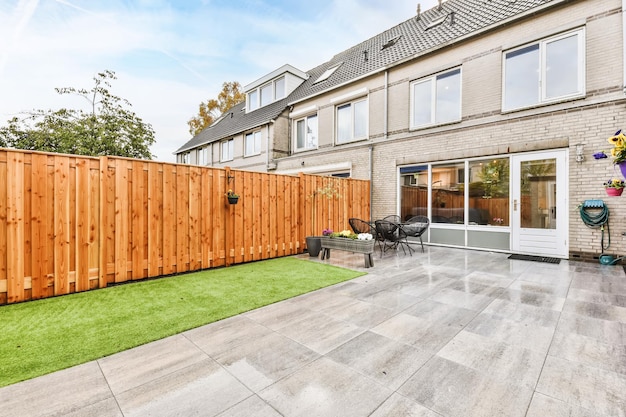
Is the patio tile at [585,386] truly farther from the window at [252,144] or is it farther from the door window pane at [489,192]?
the window at [252,144]

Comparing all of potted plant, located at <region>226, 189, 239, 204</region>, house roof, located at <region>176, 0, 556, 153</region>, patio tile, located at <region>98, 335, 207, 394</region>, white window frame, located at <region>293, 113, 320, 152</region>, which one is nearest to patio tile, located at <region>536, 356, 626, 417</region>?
patio tile, located at <region>98, 335, 207, 394</region>

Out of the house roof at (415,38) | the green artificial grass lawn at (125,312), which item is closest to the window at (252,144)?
the house roof at (415,38)

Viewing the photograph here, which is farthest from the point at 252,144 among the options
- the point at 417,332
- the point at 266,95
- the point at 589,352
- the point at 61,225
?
the point at 589,352

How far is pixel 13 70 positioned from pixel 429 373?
15.0m

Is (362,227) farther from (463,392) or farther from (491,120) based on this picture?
(463,392)

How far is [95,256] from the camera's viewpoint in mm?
4289

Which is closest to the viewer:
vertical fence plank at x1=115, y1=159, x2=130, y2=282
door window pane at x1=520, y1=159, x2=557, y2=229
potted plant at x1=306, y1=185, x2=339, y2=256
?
vertical fence plank at x1=115, y1=159, x2=130, y2=282

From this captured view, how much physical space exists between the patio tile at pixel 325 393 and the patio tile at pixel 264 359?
0.10m

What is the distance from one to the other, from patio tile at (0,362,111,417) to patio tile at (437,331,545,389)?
100 inches

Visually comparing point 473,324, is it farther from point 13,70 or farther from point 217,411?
point 13,70

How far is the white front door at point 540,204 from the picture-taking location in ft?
20.6

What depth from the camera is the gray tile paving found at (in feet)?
5.63

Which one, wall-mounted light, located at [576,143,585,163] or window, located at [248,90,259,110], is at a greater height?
window, located at [248,90,259,110]

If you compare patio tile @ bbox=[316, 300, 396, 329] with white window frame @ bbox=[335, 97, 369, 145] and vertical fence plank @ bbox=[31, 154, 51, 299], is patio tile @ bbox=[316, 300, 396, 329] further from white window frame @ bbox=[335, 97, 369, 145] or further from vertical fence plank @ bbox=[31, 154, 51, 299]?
white window frame @ bbox=[335, 97, 369, 145]
